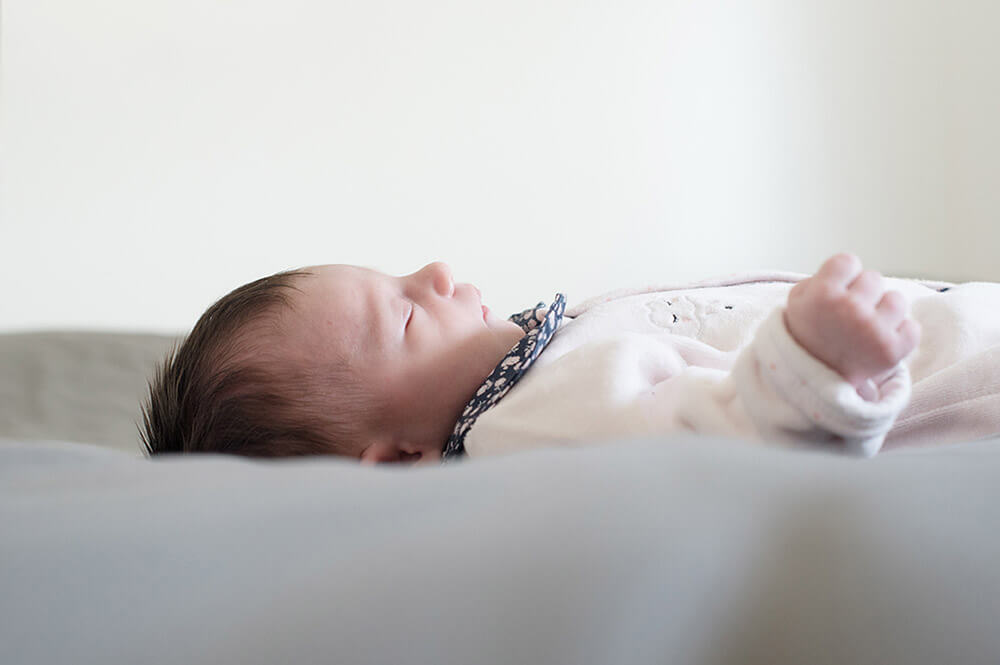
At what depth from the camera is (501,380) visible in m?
0.81

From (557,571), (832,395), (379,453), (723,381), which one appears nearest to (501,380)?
(379,453)

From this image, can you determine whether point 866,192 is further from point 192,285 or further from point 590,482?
point 590,482

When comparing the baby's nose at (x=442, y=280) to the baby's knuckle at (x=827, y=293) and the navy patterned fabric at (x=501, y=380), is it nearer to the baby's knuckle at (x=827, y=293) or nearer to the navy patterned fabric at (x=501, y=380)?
the navy patterned fabric at (x=501, y=380)

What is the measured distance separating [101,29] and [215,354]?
5.17 ft

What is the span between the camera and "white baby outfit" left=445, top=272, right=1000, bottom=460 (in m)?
0.50

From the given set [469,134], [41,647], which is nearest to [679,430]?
[41,647]

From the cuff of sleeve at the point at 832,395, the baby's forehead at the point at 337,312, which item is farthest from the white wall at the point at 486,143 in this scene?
the cuff of sleeve at the point at 832,395

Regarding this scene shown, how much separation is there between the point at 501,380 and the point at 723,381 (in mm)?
266

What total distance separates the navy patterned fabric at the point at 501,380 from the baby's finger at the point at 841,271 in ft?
1.18

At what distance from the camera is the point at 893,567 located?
0.91 feet

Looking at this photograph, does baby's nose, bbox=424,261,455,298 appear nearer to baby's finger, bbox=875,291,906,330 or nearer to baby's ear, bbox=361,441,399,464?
baby's ear, bbox=361,441,399,464

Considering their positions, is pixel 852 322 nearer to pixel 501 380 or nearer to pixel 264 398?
pixel 501 380

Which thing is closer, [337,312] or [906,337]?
[906,337]

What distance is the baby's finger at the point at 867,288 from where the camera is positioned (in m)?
0.48
